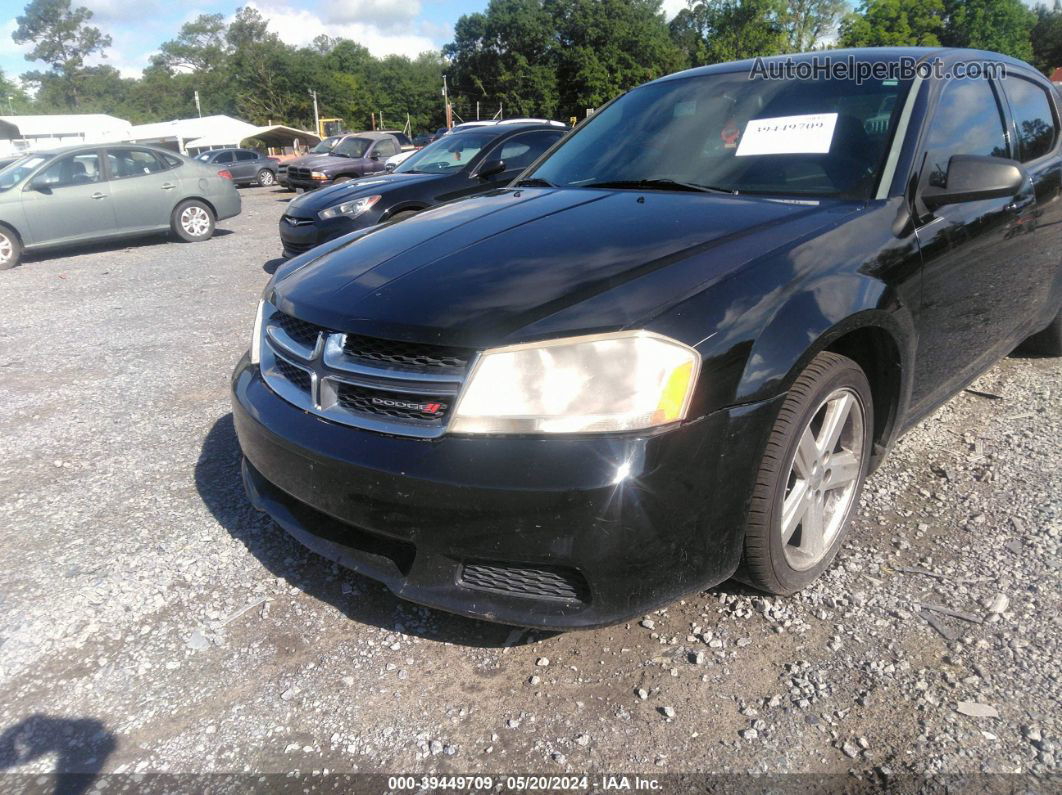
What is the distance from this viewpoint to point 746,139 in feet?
9.71

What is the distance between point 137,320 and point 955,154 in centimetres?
623

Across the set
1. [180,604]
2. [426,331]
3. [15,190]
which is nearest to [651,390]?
[426,331]

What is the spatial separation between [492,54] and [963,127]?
3485 inches

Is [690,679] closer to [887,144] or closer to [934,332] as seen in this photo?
[934,332]

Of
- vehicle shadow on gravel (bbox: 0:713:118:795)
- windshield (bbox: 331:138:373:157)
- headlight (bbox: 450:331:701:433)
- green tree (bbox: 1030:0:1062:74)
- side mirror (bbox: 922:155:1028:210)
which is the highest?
green tree (bbox: 1030:0:1062:74)

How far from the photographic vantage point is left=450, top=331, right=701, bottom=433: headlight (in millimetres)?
1842

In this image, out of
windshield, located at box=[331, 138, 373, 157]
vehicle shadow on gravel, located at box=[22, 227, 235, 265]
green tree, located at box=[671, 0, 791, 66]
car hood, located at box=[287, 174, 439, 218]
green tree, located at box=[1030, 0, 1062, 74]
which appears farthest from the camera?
green tree, located at box=[1030, 0, 1062, 74]

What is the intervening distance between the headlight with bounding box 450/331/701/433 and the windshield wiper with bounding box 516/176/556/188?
166cm

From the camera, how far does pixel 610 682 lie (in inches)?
84.1

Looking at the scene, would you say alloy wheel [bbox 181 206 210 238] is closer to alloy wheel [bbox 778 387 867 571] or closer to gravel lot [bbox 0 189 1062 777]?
gravel lot [bbox 0 189 1062 777]

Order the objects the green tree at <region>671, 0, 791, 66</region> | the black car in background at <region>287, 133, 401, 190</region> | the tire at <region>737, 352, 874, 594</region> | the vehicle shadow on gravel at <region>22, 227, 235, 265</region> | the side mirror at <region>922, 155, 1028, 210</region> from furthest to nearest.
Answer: the green tree at <region>671, 0, 791, 66</region>
the black car in background at <region>287, 133, 401, 190</region>
the vehicle shadow on gravel at <region>22, 227, 235, 265</region>
the side mirror at <region>922, 155, 1028, 210</region>
the tire at <region>737, 352, 874, 594</region>

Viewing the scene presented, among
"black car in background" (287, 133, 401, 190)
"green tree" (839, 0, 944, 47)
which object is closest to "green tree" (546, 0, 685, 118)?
"green tree" (839, 0, 944, 47)

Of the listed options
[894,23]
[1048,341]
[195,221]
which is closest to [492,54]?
[894,23]

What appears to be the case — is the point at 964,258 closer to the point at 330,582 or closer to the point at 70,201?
the point at 330,582
